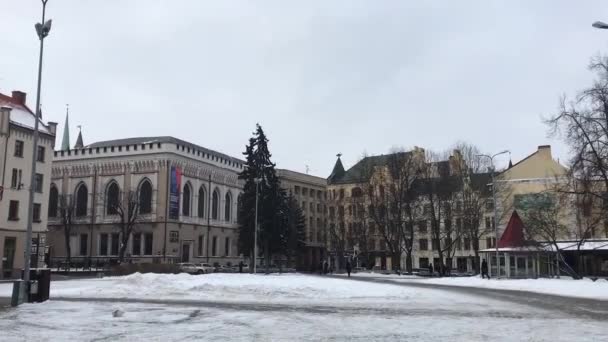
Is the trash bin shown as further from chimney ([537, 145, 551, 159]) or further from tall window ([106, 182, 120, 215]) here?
chimney ([537, 145, 551, 159])

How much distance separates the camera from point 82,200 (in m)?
78.6

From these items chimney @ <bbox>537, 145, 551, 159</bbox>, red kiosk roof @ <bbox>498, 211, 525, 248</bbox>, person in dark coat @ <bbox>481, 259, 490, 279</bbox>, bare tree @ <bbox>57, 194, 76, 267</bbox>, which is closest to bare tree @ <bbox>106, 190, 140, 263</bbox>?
bare tree @ <bbox>57, 194, 76, 267</bbox>

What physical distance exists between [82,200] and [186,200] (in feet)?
46.9

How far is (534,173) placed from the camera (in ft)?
246

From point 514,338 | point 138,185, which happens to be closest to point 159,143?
point 138,185

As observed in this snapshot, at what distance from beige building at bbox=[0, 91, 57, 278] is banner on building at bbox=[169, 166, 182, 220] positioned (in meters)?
20.2

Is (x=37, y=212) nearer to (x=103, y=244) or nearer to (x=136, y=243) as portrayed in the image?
(x=136, y=243)

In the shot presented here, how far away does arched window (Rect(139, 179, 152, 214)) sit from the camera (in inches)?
2901

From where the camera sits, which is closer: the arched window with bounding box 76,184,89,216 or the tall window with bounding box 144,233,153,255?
the tall window with bounding box 144,233,153,255

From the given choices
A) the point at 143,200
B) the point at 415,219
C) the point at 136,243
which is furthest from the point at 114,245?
the point at 415,219

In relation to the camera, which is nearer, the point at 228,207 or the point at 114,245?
the point at 114,245

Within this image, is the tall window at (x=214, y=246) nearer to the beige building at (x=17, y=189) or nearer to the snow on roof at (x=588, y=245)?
the beige building at (x=17, y=189)

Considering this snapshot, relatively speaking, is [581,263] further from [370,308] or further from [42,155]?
[42,155]

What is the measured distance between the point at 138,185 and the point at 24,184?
23271 millimetres
